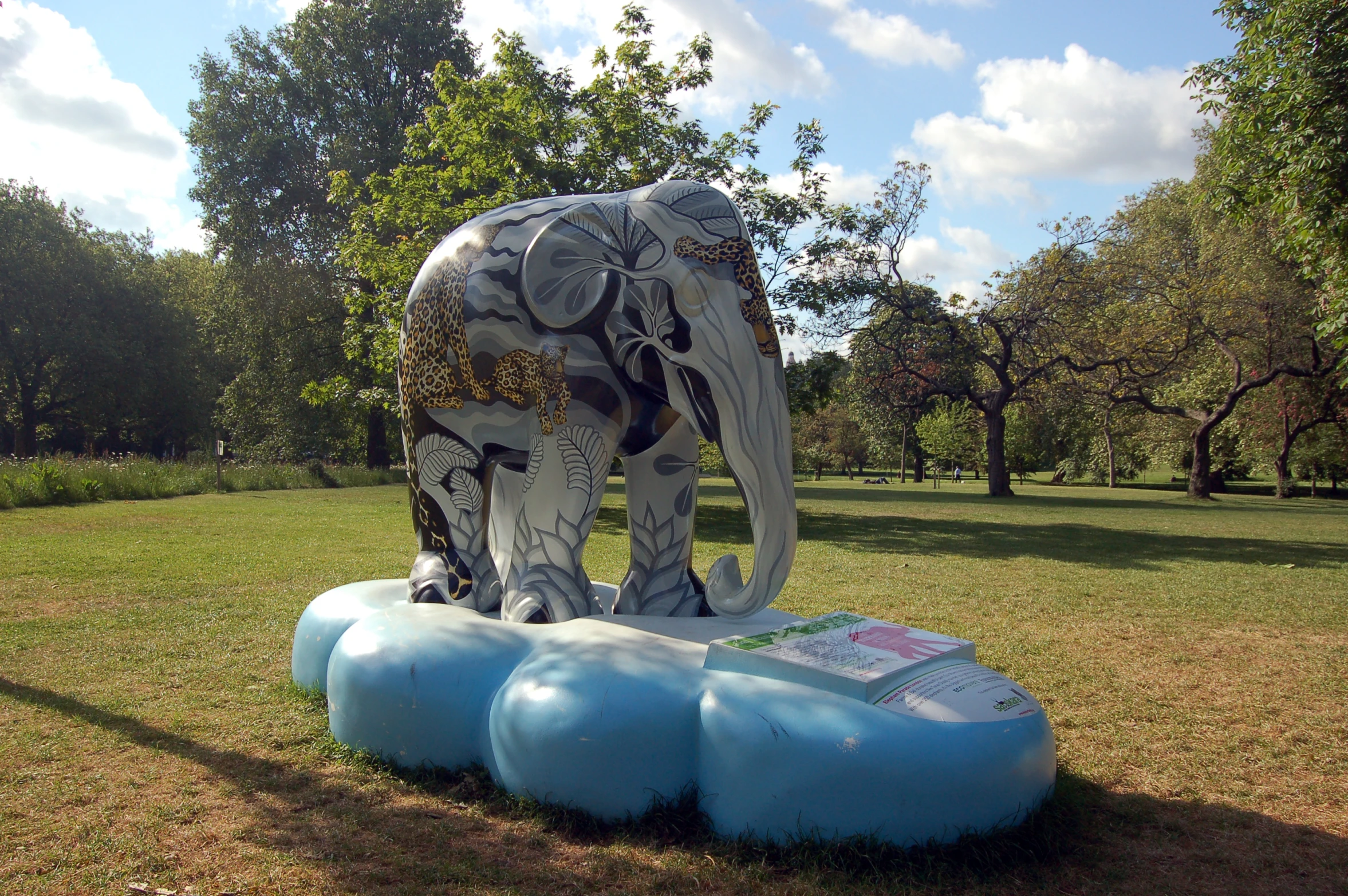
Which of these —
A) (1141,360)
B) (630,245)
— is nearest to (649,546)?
(630,245)

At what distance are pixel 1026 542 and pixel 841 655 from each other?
1202 centimetres

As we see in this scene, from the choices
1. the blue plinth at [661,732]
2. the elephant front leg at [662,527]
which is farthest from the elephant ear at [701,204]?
the blue plinth at [661,732]

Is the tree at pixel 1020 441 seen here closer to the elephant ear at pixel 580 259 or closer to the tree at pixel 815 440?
the tree at pixel 815 440

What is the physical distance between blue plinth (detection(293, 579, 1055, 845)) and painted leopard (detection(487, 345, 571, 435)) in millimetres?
992

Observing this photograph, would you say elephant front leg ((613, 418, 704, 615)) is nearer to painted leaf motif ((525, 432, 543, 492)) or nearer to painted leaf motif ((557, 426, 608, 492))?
painted leaf motif ((557, 426, 608, 492))

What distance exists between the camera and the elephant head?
3.49m

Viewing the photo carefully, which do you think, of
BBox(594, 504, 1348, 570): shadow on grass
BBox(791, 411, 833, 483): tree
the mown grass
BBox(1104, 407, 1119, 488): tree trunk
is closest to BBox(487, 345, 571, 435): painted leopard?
BBox(594, 504, 1348, 570): shadow on grass

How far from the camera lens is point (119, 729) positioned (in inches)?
162

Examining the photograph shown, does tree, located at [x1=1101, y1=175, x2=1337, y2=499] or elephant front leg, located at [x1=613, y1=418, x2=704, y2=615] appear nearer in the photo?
elephant front leg, located at [x1=613, y1=418, x2=704, y2=615]

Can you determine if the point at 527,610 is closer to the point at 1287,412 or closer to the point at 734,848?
the point at 734,848

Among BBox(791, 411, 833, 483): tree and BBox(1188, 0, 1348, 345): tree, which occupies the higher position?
BBox(1188, 0, 1348, 345): tree

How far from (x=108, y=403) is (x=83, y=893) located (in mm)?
30549

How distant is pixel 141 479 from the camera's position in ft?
59.3

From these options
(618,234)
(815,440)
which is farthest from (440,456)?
(815,440)
